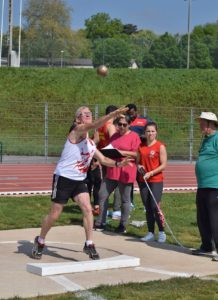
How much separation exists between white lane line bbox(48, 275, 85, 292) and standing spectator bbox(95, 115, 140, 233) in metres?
3.29

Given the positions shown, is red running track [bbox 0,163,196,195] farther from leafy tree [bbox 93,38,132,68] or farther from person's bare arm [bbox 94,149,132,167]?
leafy tree [bbox 93,38,132,68]

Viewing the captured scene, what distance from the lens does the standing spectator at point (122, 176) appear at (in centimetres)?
1062

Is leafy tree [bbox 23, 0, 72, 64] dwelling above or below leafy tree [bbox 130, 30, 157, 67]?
above

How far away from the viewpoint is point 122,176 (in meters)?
10.6

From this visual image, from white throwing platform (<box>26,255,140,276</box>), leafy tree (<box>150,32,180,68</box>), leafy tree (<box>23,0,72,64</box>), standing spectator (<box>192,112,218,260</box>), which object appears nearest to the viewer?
white throwing platform (<box>26,255,140,276</box>)

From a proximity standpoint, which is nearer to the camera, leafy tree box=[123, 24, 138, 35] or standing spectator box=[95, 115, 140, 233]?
standing spectator box=[95, 115, 140, 233]

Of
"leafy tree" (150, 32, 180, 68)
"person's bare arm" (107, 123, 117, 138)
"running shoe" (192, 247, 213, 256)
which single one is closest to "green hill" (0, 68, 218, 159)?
"leafy tree" (150, 32, 180, 68)

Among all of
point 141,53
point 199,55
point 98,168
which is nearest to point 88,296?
point 98,168

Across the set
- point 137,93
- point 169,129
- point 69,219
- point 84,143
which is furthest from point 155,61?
point 84,143

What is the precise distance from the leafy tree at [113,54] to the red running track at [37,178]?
25.8 metres

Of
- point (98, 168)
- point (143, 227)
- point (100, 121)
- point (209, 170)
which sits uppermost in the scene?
point (100, 121)

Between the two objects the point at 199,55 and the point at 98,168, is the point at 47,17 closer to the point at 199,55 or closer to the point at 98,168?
the point at 199,55

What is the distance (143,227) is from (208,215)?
2.51m

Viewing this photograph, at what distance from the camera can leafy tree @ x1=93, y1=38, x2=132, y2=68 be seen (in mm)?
50625
